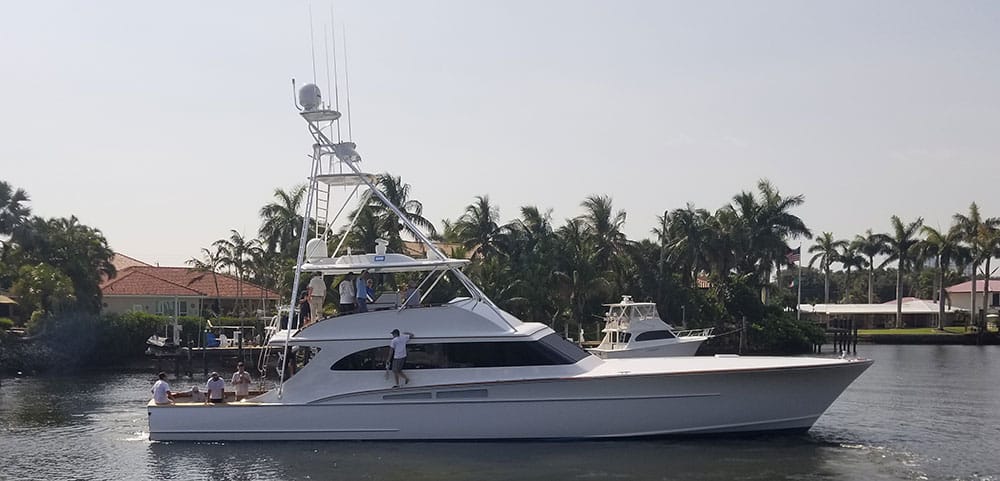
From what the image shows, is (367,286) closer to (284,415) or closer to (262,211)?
(284,415)

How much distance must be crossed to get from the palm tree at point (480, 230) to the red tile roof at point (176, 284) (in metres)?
14.7

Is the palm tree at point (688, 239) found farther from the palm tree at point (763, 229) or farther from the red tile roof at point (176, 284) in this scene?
the red tile roof at point (176, 284)

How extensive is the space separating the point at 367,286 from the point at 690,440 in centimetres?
763

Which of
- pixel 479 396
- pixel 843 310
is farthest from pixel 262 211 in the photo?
pixel 843 310

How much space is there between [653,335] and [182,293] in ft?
101

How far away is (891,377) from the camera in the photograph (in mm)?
38156

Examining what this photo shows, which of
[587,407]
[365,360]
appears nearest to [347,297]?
[365,360]

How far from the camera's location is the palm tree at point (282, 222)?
181 feet

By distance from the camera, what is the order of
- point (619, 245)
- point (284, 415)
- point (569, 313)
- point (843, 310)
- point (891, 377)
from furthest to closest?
point (843, 310)
point (619, 245)
point (569, 313)
point (891, 377)
point (284, 415)

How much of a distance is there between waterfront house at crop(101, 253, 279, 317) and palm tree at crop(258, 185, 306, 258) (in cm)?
397

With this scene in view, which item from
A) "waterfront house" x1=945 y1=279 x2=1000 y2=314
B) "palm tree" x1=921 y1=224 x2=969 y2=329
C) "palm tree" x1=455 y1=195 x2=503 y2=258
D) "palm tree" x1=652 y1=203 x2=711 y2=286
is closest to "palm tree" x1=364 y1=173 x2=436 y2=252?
"palm tree" x1=455 y1=195 x2=503 y2=258

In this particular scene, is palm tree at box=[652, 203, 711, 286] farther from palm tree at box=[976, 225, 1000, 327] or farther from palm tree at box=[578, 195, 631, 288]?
palm tree at box=[976, 225, 1000, 327]

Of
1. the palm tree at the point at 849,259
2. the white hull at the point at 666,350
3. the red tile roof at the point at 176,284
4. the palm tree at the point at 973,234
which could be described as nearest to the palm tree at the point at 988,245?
the palm tree at the point at 973,234

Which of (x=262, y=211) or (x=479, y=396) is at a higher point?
(x=262, y=211)
